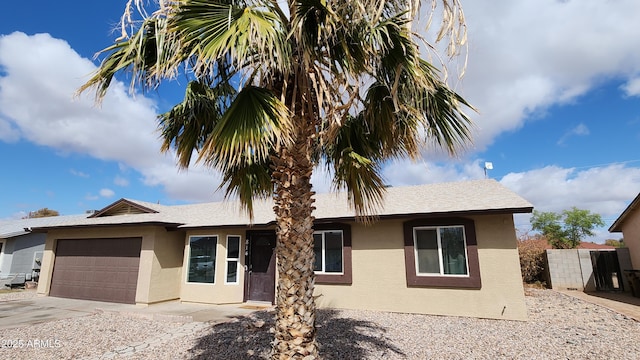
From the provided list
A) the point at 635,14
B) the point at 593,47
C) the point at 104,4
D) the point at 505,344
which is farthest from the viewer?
the point at 593,47

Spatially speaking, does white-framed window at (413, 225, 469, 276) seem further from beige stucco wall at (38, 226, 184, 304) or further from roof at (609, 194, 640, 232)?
beige stucco wall at (38, 226, 184, 304)

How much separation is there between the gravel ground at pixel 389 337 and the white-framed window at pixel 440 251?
1.34 m

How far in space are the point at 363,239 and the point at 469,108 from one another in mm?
7096

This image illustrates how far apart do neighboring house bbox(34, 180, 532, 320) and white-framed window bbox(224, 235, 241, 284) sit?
4 centimetres

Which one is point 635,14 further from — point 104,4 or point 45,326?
point 45,326

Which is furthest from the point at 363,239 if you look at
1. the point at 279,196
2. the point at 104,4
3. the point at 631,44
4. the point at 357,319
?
the point at 631,44

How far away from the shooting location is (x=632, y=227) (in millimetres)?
13547

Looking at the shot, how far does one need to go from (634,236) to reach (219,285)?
1735 centimetres

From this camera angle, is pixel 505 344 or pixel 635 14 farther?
pixel 635 14

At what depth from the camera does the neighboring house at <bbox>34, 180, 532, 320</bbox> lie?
9.03 m

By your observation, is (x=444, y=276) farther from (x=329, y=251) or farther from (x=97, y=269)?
(x=97, y=269)

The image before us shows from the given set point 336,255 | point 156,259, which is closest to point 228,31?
point 336,255

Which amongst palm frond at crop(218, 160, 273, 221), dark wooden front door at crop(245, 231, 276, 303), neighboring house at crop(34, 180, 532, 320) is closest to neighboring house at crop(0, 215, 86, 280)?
neighboring house at crop(34, 180, 532, 320)

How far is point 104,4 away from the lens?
588cm
